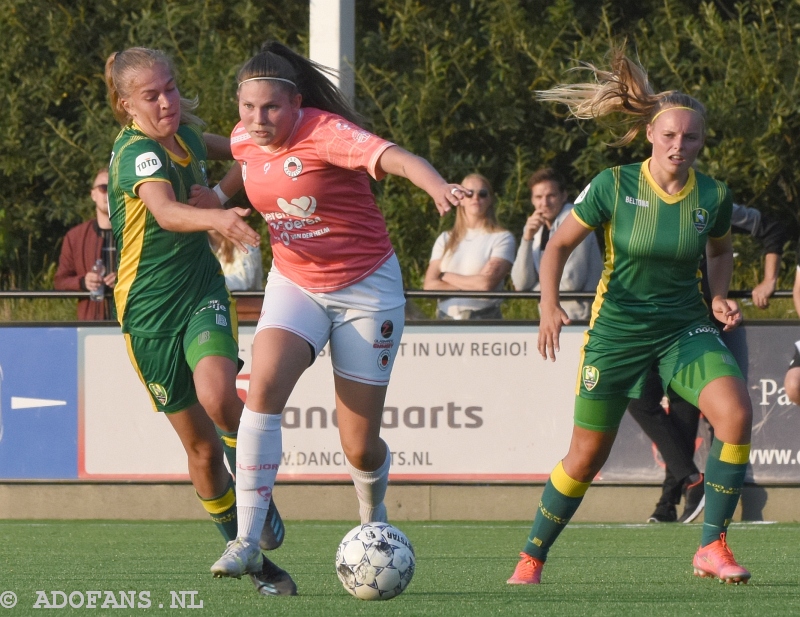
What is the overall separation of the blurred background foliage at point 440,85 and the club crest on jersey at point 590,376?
27.6 feet

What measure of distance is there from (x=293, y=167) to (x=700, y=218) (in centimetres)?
165

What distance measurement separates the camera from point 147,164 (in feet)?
19.0

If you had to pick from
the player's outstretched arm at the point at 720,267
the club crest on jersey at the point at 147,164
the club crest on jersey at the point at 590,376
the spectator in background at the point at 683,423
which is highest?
the club crest on jersey at the point at 147,164

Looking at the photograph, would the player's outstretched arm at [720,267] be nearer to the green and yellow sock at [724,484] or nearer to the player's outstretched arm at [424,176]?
the green and yellow sock at [724,484]

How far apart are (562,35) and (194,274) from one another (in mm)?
10563

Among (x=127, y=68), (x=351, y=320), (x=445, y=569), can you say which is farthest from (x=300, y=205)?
(x=445, y=569)

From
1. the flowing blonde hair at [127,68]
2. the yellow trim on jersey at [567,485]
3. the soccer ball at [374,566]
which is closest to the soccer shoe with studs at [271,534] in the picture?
the soccer ball at [374,566]

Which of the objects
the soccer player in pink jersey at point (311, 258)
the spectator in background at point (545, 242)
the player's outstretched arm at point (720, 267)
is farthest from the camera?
the spectator in background at point (545, 242)

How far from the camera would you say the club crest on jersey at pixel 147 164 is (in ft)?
18.9

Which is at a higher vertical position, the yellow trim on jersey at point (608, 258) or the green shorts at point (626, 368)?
the yellow trim on jersey at point (608, 258)

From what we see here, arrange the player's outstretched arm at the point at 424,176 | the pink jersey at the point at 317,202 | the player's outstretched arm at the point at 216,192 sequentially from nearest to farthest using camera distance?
the player's outstretched arm at the point at 424,176, the pink jersey at the point at 317,202, the player's outstretched arm at the point at 216,192

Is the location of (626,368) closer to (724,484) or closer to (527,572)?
(724,484)

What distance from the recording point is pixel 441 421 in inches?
388

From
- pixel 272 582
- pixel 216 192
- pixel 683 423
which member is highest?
pixel 216 192
